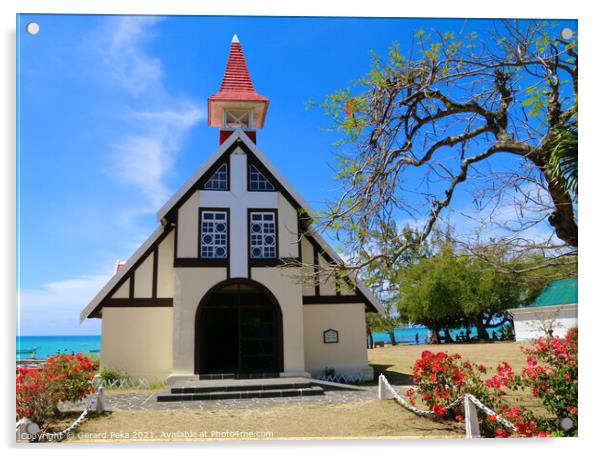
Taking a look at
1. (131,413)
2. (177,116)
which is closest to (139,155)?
(177,116)

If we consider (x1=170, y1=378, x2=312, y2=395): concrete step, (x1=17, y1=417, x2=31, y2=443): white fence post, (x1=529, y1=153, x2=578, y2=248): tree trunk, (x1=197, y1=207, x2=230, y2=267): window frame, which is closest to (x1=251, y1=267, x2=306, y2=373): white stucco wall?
(x1=197, y1=207, x2=230, y2=267): window frame

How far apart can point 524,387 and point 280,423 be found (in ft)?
10.4

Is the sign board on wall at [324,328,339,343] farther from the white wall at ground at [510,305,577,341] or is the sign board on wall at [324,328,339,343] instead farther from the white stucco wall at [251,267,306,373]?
the white wall at ground at [510,305,577,341]

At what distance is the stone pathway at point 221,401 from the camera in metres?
8.09

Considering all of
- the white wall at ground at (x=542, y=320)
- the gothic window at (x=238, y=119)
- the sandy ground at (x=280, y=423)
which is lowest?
the sandy ground at (x=280, y=423)

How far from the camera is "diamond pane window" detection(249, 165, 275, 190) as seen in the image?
38.0ft

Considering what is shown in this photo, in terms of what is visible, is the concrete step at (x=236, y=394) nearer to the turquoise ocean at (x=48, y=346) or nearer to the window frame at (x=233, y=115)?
the turquoise ocean at (x=48, y=346)

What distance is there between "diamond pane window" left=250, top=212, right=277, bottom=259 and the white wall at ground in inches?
204

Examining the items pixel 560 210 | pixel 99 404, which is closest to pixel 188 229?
pixel 99 404

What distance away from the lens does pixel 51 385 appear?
21.1ft

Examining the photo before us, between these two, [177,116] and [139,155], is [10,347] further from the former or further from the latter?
[177,116]

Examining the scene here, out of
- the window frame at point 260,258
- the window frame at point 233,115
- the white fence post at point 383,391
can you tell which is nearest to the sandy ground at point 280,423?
the white fence post at point 383,391

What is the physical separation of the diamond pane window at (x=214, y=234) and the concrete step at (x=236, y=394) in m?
3.18

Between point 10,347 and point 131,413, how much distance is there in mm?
2207
